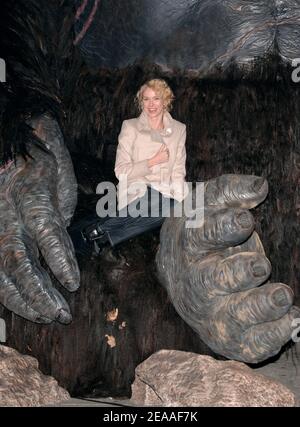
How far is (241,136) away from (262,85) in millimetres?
168

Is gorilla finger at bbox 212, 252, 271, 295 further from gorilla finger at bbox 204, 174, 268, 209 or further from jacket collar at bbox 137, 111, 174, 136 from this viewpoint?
jacket collar at bbox 137, 111, 174, 136

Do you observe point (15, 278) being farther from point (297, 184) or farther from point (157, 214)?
point (297, 184)

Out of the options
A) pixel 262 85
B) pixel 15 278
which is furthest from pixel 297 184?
pixel 15 278

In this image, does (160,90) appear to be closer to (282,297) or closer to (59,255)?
(59,255)

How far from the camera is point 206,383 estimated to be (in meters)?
2.93

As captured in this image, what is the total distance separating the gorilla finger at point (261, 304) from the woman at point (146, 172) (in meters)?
0.39

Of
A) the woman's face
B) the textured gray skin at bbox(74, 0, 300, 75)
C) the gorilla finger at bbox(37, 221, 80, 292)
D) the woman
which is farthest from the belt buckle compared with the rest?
the textured gray skin at bbox(74, 0, 300, 75)

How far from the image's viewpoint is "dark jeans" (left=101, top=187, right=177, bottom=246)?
3.12 meters

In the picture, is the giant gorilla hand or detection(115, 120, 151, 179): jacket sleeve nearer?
the giant gorilla hand

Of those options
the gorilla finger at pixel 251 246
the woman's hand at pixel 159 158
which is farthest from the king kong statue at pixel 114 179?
the woman's hand at pixel 159 158

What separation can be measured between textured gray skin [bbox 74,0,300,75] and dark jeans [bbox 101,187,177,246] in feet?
1.47

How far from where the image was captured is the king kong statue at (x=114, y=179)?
9.70 ft

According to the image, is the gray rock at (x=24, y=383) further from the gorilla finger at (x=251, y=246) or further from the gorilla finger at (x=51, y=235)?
the gorilla finger at (x=251, y=246)

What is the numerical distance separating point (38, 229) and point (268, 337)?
0.71 m
